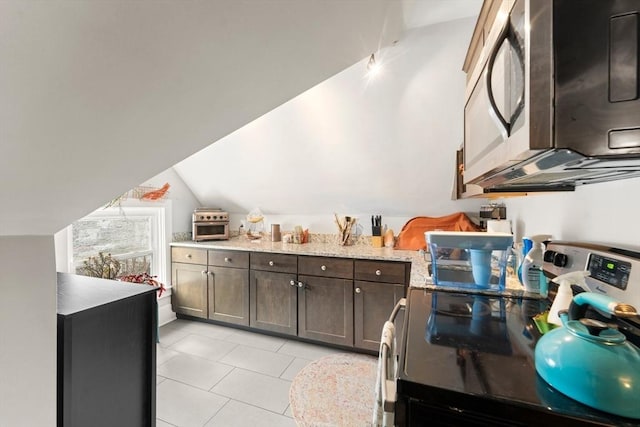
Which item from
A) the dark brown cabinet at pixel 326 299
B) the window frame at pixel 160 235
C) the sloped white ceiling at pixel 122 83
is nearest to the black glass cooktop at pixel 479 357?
the sloped white ceiling at pixel 122 83

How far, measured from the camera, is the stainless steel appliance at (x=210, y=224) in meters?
3.43

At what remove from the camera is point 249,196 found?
358 centimetres

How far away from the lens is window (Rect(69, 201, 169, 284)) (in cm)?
258

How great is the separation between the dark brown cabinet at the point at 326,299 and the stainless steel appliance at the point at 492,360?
1559 millimetres

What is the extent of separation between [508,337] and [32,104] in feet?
4.43

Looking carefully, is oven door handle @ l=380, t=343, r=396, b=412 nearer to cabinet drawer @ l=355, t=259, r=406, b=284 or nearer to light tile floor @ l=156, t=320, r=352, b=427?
light tile floor @ l=156, t=320, r=352, b=427

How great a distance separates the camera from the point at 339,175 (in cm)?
295

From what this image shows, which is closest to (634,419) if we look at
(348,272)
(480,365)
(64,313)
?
(480,365)

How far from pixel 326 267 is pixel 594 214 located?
2013 mm

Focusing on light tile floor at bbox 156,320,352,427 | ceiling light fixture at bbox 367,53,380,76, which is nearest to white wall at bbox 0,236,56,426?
light tile floor at bbox 156,320,352,427

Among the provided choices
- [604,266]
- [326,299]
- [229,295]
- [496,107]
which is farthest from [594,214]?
[229,295]

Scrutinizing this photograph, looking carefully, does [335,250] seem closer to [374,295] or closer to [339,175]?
[374,295]

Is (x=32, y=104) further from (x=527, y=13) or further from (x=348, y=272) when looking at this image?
(x=348, y=272)

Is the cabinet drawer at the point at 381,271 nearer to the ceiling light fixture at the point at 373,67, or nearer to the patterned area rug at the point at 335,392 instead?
the patterned area rug at the point at 335,392
